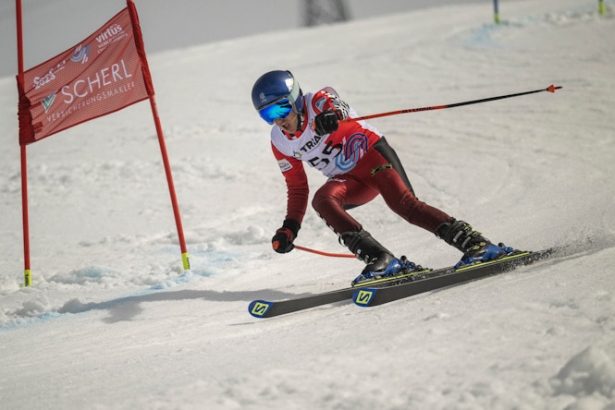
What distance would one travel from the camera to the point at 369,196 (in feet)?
15.4

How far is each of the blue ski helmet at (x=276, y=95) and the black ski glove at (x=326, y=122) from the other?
0.23 metres

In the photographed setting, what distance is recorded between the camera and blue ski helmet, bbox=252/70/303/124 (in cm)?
433

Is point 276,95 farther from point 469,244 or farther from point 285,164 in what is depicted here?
point 469,244

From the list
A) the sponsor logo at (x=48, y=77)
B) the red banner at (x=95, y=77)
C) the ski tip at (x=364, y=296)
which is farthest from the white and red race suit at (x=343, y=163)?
the sponsor logo at (x=48, y=77)

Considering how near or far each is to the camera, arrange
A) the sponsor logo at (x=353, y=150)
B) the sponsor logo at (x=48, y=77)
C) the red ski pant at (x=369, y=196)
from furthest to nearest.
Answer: the sponsor logo at (x=48, y=77) < the sponsor logo at (x=353, y=150) < the red ski pant at (x=369, y=196)

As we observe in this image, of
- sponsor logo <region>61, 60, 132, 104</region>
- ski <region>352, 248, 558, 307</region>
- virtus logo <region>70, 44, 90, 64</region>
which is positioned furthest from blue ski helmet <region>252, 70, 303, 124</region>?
virtus logo <region>70, 44, 90, 64</region>

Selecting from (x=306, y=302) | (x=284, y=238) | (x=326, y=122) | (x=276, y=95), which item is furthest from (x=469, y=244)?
(x=276, y=95)

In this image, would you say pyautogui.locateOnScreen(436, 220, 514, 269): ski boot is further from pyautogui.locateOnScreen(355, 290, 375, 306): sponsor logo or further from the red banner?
the red banner

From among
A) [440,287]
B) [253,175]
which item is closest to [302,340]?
[440,287]

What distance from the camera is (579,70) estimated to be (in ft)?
39.3

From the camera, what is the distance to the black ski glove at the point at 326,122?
13.9 feet

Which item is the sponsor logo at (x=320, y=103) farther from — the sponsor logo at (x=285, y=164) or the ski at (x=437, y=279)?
the ski at (x=437, y=279)

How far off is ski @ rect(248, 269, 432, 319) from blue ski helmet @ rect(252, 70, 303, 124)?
3.78 ft

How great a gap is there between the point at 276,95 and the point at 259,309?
132cm
